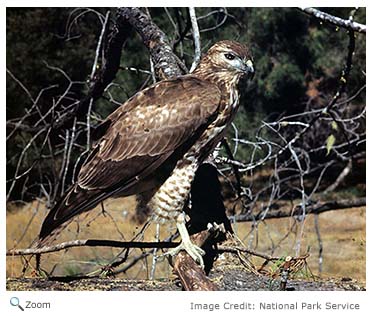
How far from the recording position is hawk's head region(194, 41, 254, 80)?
5.07ft

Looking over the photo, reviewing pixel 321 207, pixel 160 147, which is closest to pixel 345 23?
pixel 160 147

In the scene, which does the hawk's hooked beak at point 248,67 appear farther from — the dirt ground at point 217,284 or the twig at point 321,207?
the twig at point 321,207

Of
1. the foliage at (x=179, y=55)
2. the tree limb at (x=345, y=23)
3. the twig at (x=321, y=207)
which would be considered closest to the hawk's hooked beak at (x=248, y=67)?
the tree limb at (x=345, y=23)

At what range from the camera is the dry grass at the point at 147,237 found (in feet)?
8.25

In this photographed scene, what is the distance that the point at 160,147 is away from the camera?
59.0 inches

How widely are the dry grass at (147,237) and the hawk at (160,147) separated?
77 cm

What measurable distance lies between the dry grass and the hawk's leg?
0.79 metres

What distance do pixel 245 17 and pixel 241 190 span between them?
1384mm

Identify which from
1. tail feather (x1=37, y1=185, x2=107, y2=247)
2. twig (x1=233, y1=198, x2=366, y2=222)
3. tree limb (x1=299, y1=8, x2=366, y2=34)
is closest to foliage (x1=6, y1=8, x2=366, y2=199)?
twig (x1=233, y1=198, x2=366, y2=222)

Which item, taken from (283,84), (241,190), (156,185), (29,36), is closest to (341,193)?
(283,84)

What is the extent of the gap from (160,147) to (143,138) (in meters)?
0.05
